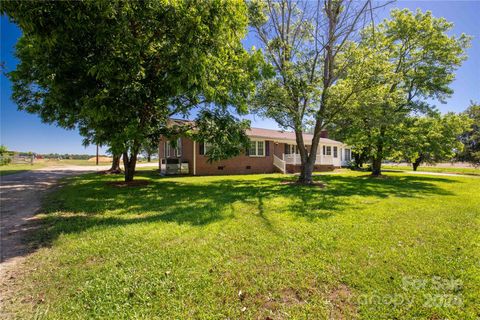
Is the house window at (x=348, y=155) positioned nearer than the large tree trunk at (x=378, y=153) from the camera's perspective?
No

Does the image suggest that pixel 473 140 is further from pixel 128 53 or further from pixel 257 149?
pixel 128 53

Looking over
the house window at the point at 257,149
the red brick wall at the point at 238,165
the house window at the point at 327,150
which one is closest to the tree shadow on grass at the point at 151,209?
the red brick wall at the point at 238,165

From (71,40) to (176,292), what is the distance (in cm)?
764

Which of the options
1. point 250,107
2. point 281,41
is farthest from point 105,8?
point 281,41

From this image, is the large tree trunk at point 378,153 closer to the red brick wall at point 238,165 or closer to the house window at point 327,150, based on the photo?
the red brick wall at point 238,165

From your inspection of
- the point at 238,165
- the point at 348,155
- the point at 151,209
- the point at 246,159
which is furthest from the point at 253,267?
the point at 348,155

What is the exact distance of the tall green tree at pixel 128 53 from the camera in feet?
19.4

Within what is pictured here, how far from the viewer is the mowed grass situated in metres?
2.72

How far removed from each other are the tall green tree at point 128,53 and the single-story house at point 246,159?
777 cm

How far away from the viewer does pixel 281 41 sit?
1236 centimetres

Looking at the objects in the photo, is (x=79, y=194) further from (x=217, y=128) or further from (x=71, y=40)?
(x=217, y=128)

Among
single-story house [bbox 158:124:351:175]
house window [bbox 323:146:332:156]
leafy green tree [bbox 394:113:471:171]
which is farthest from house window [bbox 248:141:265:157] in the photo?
house window [bbox 323:146:332:156]

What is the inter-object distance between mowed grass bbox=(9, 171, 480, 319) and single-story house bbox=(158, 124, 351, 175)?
11351 mm

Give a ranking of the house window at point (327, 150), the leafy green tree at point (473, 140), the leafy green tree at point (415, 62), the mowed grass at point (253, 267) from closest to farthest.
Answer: the mowed grass at point (253, 267) → the leafy green tree at point (415, 62) → the house window at point (327, 150) → the leafy green tree at point (473, 140)
